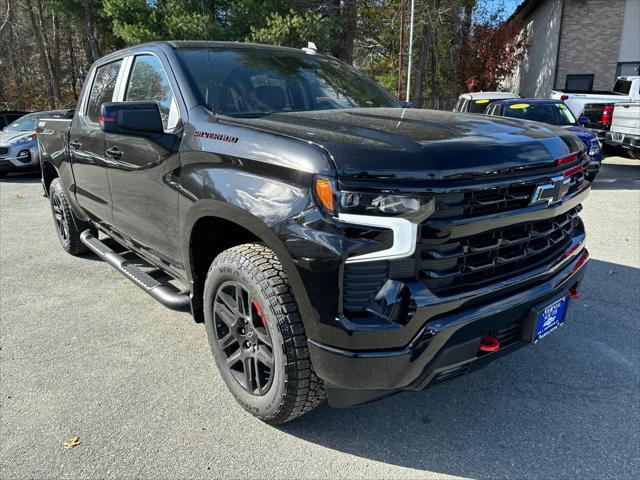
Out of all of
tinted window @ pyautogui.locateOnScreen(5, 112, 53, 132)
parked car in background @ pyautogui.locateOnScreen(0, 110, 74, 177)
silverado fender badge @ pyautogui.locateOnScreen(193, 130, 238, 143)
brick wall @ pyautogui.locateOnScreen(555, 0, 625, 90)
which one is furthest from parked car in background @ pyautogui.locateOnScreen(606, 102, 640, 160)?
tinted window @ pyautogui.locateOnScreen(5, 112, 53, 132)

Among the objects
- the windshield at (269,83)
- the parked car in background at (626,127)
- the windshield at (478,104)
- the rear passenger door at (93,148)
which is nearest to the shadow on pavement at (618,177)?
the parked car in background at (626,127)

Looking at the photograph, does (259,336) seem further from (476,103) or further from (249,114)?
(476,103)

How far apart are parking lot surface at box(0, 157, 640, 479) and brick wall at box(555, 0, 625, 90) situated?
19255 mm

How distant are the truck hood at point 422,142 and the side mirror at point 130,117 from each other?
0.48 metres

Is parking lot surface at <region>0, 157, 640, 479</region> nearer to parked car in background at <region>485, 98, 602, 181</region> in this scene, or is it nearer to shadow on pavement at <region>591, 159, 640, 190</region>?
parked car in background at <region>485, 98, 602, 181</region>

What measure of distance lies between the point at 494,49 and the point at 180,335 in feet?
72.8

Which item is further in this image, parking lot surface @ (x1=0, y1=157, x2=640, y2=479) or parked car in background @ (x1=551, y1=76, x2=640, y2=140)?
parked car in background @ (x1=551, y1=76, x2=640, y2=140)

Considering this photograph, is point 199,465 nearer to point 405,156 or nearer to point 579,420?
point 405,156

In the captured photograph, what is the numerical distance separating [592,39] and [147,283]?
2169 cm

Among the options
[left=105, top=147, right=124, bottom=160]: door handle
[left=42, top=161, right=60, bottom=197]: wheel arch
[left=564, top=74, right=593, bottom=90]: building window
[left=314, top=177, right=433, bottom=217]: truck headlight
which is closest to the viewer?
[left=314, top=177, right=433, bottom=217]: truck headlight

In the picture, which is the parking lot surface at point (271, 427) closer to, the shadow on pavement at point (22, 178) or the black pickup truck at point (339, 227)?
the black pickup truck at point (339, 227)

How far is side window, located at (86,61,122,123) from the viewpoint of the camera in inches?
150

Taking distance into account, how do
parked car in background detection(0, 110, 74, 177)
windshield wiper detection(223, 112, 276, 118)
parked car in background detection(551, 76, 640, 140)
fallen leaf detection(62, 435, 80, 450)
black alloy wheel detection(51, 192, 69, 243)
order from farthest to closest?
parked car in background detection(551, 76, 640, 140) → parked car in background detection(0, 110, 74, 177) → black alloy wheel detection(51, 192, 69, 243) → windshield wiper detection(223, 112, 276, 118) → fallen leaf detection(62, 435, 80, 450)

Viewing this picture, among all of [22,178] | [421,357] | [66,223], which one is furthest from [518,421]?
[22,178]
